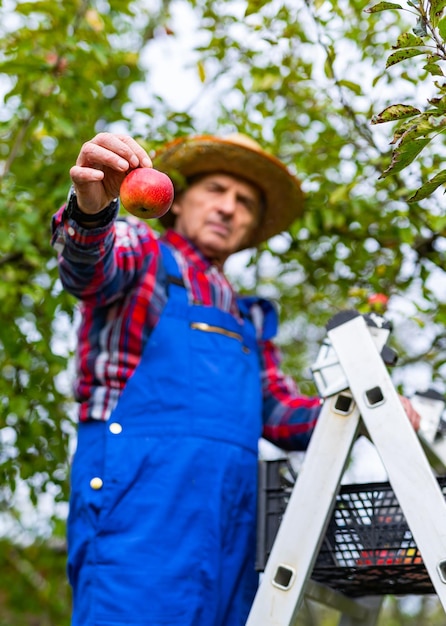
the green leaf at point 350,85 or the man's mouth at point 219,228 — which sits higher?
the green leaf at point 350,85

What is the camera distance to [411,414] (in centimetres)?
214

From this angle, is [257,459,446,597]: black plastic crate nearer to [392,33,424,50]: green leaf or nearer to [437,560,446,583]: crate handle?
[437,560,446,583]: crate handle

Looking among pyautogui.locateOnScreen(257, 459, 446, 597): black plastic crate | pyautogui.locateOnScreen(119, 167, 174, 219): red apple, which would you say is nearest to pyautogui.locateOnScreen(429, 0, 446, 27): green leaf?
pyautogui.locateOnScreen(119, 167, 174, 219): red apple

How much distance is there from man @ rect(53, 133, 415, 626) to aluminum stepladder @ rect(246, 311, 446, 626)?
1.00 ft

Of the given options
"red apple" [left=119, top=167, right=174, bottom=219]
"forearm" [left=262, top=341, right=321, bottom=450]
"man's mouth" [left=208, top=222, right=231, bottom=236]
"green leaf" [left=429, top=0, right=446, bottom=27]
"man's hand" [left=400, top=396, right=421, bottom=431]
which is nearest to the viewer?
"green leaf" [left=429, top=0, right=446, bottom=27]

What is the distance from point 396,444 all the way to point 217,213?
111 centimetres

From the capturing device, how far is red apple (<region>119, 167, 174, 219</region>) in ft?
5.16

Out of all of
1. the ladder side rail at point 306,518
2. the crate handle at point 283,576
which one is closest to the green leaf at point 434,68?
the ladder side rail at point 306,518

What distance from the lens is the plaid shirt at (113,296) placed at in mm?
1959

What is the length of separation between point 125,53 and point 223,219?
5.42ft

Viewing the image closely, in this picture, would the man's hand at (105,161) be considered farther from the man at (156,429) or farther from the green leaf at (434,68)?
the green leaf at (434,68)

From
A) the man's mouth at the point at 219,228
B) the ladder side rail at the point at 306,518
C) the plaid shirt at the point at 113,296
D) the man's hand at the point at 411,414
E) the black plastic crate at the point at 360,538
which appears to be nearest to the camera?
the ladder side rail at the point at 306,518

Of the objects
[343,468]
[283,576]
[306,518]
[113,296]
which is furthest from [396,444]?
[113,296]

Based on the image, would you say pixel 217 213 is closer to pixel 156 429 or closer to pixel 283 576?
pixel 156 429
